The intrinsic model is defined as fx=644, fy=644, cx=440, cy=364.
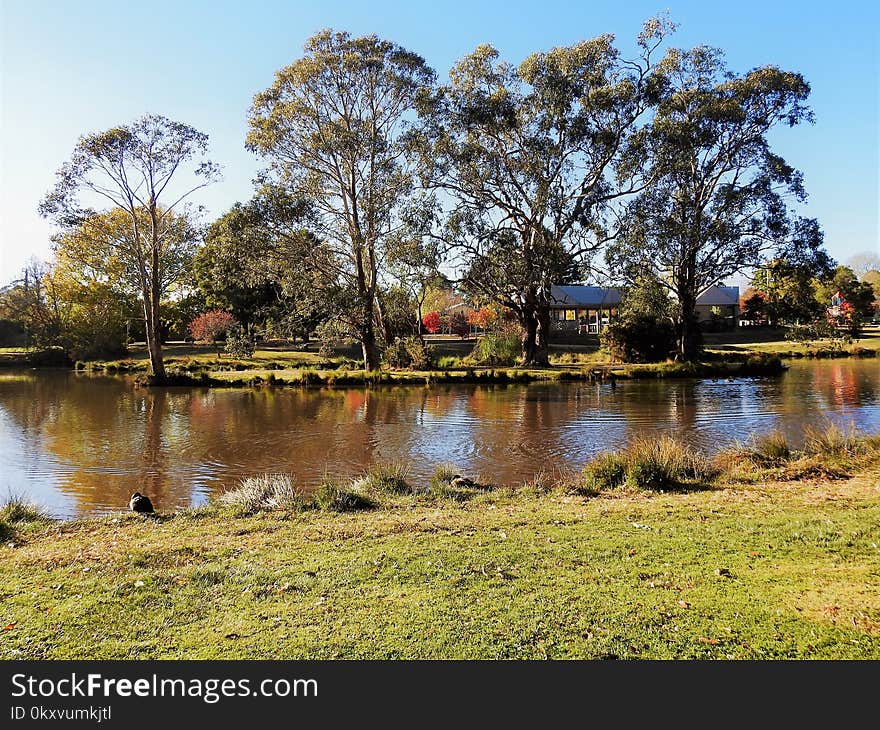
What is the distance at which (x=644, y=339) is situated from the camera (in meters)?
38.6

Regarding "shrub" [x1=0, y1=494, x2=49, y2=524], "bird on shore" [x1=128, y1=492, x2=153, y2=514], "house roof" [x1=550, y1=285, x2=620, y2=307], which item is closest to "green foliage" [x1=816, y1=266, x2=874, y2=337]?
"house roof" [x1=550, y1=285, x2=620, y2=307]

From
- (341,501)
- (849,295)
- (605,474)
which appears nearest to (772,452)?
(605,474)

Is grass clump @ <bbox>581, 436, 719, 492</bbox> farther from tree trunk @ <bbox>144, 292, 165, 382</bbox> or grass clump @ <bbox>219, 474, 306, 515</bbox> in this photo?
tree trunk @ <bbox>144, 292, 165, 382</bbox>

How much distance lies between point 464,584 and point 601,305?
66.5 meters

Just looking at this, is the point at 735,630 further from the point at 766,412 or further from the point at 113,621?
the point at 766,412

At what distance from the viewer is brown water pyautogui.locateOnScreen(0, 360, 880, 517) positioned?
13938mm

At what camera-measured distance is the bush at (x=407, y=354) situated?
3700 cm

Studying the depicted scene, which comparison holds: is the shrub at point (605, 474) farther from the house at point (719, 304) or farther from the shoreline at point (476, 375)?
the house at point (719, 304)

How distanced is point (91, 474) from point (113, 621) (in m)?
10.3

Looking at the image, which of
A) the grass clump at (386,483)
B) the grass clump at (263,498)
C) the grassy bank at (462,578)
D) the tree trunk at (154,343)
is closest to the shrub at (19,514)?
the grassy bank at (462,578)

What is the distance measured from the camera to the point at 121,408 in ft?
85.3

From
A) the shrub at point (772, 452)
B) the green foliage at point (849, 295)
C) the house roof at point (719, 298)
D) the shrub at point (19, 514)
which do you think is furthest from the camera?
the house roof at point (719, 298)

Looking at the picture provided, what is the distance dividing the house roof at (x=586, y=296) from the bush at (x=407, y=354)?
3444cm

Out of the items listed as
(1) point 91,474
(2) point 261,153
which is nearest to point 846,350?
(2) point 261,153
